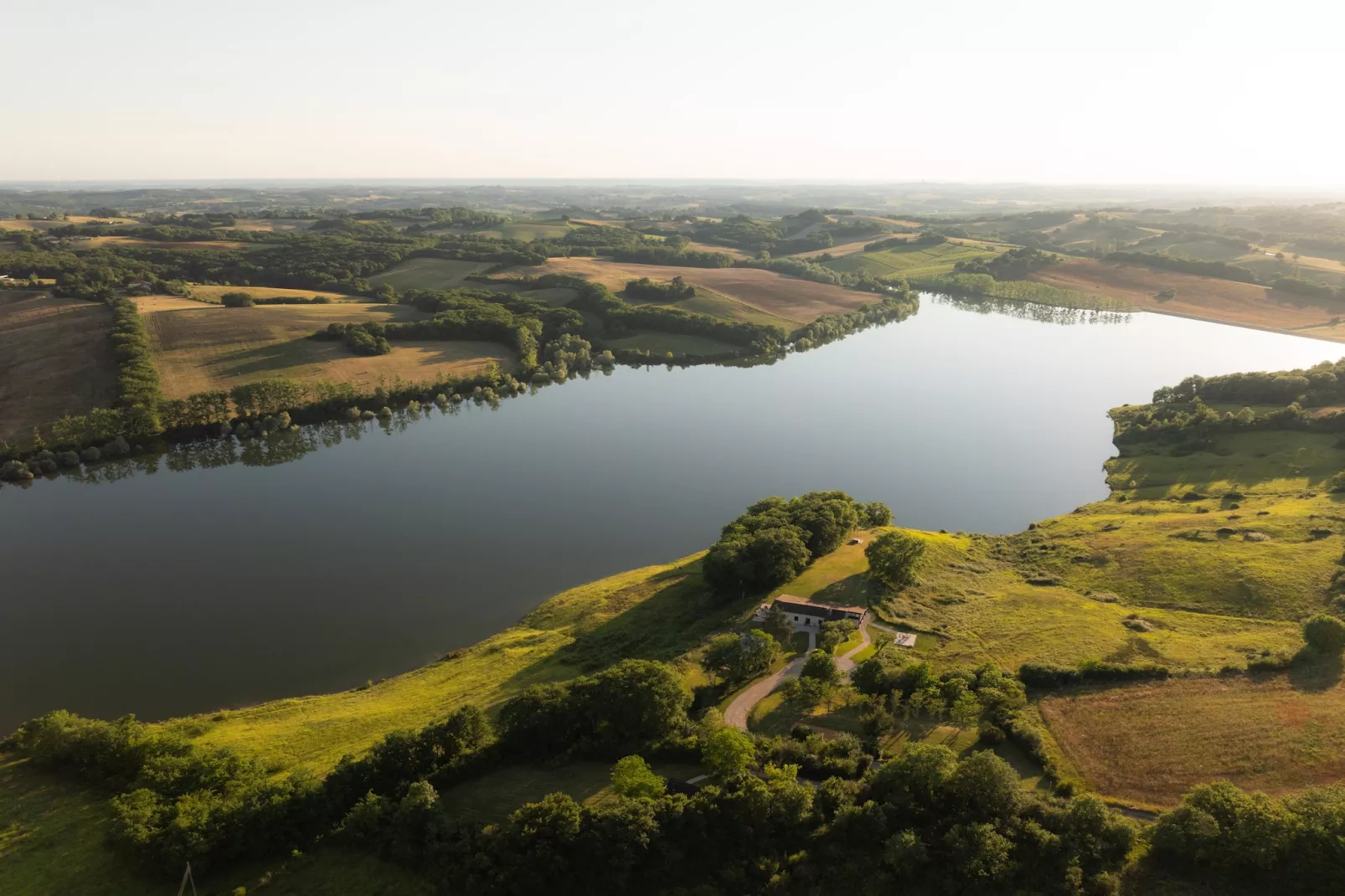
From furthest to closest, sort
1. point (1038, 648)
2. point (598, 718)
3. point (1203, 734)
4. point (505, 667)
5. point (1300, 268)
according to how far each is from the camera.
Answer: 1. point (1300, 268)
2. point (505, 667)
3. point (1038, 648)
4. point (598, 718)
5. point (1203, 734)

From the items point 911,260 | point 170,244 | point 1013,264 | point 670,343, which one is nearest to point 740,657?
point 670,343

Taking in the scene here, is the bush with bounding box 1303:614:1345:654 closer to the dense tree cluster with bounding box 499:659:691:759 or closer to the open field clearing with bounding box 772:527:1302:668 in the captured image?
the open field clearing with bounding box 772:527:1302:668

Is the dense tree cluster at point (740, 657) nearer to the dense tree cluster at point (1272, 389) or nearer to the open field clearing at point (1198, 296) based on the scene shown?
the dense tree cluster at point (1272, 389)

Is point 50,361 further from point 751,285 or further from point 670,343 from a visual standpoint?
point 751,285

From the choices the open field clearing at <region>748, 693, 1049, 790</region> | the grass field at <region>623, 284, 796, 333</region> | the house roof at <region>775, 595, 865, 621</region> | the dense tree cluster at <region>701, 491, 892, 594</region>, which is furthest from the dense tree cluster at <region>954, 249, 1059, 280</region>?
the open field clearing at <region>748, 693, 1049, 790</region>

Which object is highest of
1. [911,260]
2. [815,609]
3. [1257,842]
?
[911,260]

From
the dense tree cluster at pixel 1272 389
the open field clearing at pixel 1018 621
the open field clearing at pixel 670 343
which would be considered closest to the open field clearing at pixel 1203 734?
the open field clearing at pixel 1018 621

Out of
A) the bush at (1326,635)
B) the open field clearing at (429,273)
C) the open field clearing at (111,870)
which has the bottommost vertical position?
the open field clearing at (111,870)
